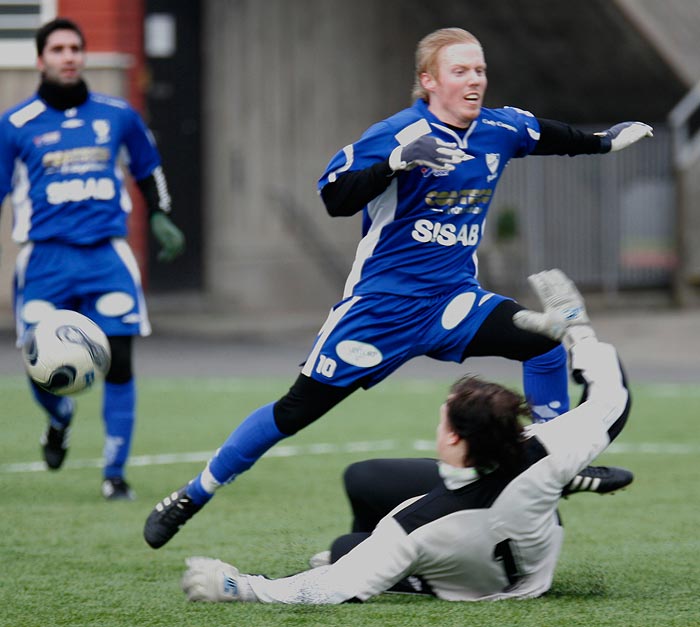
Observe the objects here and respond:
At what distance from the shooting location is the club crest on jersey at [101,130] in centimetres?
796

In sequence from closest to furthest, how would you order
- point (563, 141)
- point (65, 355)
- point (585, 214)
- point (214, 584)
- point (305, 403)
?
point (214, 584) → point (305, 403) → point (563, 141) → point (65, 355) → point (585, 214)

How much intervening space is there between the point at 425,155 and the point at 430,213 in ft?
1.73

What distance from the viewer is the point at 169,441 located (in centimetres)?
1013

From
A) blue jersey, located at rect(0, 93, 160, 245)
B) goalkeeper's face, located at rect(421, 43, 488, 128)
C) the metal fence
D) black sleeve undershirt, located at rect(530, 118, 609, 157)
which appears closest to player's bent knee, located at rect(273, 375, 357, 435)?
goalkeeper's face, located at rect(421, 43, 488, 128)

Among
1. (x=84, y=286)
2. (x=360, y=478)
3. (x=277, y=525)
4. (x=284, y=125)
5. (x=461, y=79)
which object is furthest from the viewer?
(x=284, y=125)

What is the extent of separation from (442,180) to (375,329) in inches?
23.8

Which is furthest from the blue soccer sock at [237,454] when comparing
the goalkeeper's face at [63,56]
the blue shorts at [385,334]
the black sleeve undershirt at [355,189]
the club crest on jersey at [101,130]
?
the goalkeeper's face at [63,56]

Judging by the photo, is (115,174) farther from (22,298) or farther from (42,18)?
(42,18)

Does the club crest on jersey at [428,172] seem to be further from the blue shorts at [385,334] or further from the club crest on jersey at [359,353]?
the club crest on jersey at [359,353]

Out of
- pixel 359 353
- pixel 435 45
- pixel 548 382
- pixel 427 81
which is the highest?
pixel 435 45

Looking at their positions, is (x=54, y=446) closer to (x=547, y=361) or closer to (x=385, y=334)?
(x=385, y=334)

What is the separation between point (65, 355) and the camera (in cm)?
644

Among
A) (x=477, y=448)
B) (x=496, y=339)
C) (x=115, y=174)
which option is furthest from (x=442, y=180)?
(x=115, y=174)

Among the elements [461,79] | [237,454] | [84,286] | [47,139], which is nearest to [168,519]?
[237,454]
